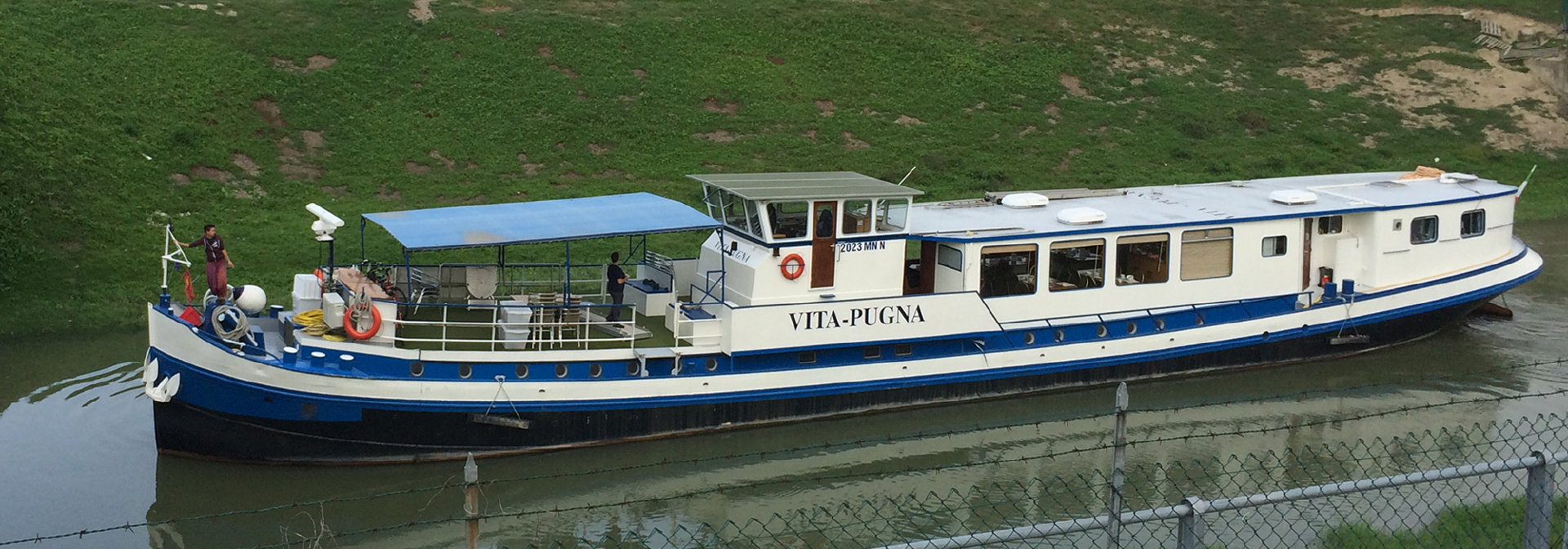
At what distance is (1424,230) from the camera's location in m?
23.5

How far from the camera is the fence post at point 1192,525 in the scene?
7.64 meters

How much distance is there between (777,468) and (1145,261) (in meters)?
7.25

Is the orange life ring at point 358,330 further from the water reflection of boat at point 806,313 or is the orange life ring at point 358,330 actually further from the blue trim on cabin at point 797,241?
the blue trim on cabin at point 797,241

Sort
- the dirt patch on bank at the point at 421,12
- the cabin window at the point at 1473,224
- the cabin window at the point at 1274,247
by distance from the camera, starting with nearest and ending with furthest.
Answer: the cabin window at the point at 1274,247
the cabin window at the point at 1473,224
the dirt patch on bank at the point at 421,12

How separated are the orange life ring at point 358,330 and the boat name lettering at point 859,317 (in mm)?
5323

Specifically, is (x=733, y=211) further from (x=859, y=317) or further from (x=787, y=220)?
(x=859, y=317)

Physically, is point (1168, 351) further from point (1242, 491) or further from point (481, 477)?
point (481, 477)

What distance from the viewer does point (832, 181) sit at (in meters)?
19.9

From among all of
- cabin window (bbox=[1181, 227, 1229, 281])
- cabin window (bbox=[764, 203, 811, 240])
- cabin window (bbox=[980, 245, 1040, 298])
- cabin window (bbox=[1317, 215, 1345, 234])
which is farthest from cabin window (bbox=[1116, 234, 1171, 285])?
cabin window (bbox=[764, 203, 811, 240])

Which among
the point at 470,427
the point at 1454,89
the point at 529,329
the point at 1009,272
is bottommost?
the point at 470,427

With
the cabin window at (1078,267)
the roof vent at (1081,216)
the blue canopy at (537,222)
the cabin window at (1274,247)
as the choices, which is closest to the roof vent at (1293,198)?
the cabin window at (1274,247)

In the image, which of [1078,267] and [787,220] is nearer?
[787,220]

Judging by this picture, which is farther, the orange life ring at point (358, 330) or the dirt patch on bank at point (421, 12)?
the dirt patch on bank at point (421, 12)

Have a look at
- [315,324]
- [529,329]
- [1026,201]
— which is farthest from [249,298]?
[1026,201]
